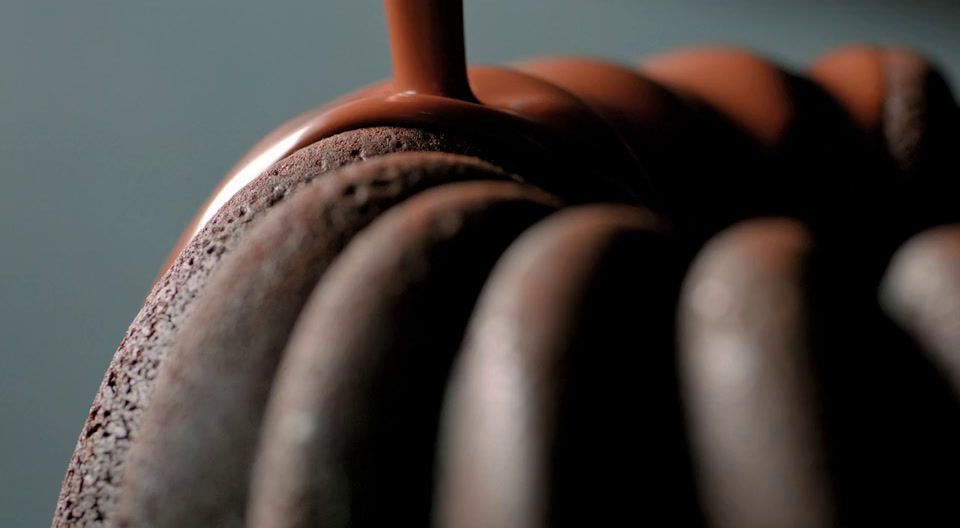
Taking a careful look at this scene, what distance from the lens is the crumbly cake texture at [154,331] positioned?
182 mm

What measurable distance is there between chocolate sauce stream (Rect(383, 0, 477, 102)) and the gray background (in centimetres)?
31

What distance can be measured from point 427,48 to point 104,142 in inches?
12.6

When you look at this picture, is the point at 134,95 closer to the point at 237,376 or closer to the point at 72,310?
the point at 72,310

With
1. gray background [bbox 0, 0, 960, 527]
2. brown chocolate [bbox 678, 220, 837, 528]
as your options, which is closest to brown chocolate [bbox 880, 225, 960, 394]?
brown chocolate [bbox 678, 220, 837, 528]

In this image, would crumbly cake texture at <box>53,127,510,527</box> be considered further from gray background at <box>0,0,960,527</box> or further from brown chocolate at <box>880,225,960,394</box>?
gray background at <box>0,0,960,527</box>

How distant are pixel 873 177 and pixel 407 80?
19 cm

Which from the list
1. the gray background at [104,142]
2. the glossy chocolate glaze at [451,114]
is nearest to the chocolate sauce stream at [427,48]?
the glossy chocolate glaze at [451,114]

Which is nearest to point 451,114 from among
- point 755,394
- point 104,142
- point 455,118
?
point 455,118

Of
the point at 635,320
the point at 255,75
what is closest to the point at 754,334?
the point at 635,320

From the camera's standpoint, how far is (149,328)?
192mm

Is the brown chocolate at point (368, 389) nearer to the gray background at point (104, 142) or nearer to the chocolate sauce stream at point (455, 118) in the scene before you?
the chocolate sauce stream at point (455, 118)

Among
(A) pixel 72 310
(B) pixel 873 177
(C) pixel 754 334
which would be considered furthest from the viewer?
(A) pixel 72 310

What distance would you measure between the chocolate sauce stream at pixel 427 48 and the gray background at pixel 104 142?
1.01ft

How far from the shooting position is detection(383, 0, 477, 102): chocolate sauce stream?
0.23 m
